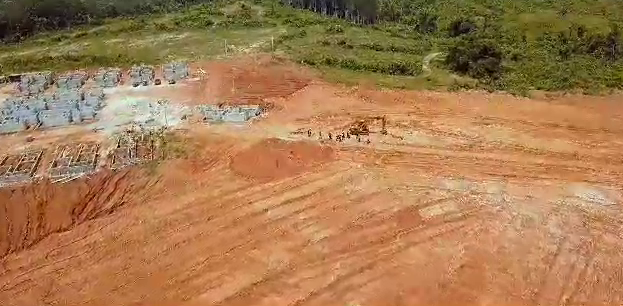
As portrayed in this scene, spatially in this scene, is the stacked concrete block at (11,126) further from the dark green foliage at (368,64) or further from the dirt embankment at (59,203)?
the dark green foliage at (368,64)

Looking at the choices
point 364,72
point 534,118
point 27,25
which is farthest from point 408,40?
point 27,25

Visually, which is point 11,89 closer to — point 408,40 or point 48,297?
point 48,297

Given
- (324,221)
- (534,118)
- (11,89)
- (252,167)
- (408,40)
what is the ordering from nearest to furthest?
(324,221), (252,167), (534,118), (11,89), (408,40)

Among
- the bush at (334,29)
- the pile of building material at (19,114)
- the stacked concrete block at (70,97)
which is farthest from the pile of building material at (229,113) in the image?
the bush at (334,29)

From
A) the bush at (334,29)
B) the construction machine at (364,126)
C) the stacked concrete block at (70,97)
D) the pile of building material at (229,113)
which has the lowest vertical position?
the construction machine at (364,126)

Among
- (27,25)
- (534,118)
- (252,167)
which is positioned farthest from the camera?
(27,25)

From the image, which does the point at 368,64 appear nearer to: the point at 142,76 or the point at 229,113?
the point at 229,113
